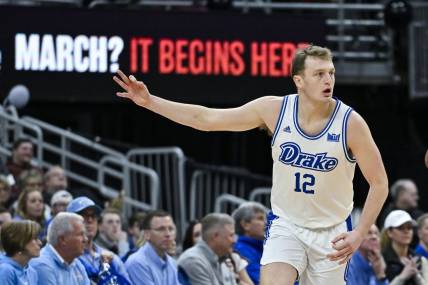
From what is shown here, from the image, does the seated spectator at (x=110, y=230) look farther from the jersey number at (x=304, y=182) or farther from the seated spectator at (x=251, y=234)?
the jersey number at (x=304, y=182)

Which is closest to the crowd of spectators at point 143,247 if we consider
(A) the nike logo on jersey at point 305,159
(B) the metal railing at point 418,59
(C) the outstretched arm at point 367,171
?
(A) the nike logo on jersey at point 305,159

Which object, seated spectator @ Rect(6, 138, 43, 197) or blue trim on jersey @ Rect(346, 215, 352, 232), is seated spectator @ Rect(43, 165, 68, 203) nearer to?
seated spectator @ Rect(6, 138, 43, 197)

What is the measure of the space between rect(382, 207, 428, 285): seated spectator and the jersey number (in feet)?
13.4

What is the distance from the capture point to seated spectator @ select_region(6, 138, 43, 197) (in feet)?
50.4

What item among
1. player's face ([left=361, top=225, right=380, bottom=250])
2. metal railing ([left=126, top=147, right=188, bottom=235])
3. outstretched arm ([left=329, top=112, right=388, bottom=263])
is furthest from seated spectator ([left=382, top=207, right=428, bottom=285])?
metal railing ([left=126, top=147, right=188, bottom=235])

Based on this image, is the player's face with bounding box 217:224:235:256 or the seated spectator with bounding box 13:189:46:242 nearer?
the player's face with bounding box 217:224:235:256

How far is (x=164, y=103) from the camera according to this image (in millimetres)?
8773

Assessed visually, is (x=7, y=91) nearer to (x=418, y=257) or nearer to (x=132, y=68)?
(x=132, y=68)

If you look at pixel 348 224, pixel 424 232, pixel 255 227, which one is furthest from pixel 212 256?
pixel 348 224

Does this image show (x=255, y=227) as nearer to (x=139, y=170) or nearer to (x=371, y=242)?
(x=371, y=242)

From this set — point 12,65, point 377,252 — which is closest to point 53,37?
point 12,65

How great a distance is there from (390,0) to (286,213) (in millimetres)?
9129

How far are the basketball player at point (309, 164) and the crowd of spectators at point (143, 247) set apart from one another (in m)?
2.06

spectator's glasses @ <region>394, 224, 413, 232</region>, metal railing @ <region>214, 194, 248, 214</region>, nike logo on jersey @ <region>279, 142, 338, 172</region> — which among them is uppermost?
nike logo on jersey @ <region>279, 142, 338, 172</region>
